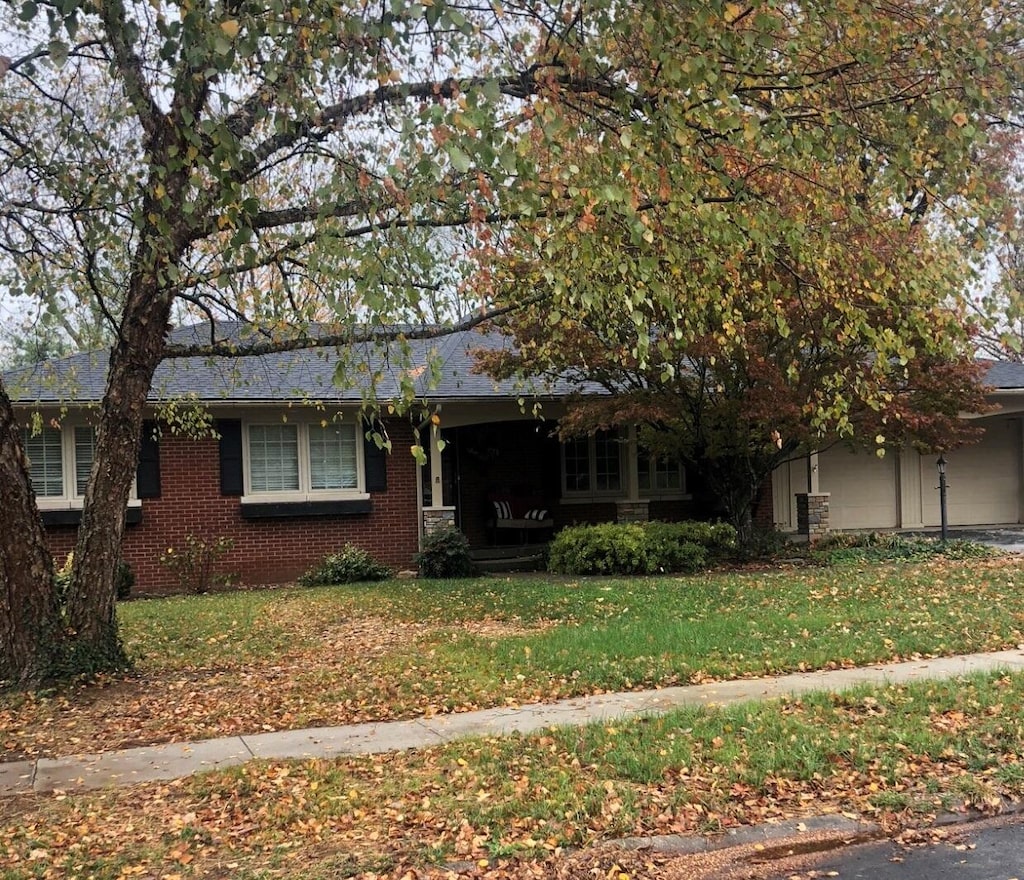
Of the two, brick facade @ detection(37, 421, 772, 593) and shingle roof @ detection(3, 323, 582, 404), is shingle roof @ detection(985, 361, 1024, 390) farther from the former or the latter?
shingle roof @ detection(3, 323, 582, 404)

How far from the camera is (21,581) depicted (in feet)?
24.7

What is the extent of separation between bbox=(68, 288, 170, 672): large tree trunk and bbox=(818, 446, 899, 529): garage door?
50.6 ft

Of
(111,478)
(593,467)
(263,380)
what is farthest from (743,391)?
(111,478)

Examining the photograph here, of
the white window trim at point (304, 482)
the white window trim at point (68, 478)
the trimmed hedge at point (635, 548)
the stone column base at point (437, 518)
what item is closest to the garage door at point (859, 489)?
the trimmed hedge at point (635, 548)

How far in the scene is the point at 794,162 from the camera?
23.5ft

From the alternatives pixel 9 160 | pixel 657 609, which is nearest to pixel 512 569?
pixel 657 609

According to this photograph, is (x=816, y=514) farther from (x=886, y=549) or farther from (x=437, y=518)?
(x=437, y=518)

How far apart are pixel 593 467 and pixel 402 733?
12.7 metres

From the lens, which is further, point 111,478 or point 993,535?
point 993,535

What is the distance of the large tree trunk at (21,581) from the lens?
24.4 feet

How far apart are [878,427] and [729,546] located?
312 cm

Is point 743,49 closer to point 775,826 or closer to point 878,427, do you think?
point 775,826

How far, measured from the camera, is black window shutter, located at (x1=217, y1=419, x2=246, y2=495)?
49.9 feet

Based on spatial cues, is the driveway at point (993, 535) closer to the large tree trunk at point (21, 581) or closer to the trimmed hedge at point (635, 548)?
the trimmed hedge at point (635, 548)
